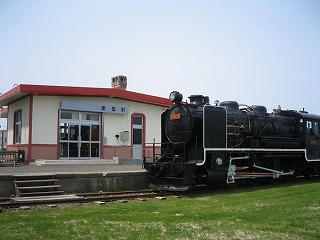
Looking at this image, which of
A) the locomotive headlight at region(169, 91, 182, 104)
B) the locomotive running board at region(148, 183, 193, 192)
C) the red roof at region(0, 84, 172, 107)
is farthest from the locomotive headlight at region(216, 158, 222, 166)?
the red roof at region(0, 84, 172, 107)

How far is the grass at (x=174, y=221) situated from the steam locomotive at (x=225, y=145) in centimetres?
251

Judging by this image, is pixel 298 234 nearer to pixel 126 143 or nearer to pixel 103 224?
pixel 103 224

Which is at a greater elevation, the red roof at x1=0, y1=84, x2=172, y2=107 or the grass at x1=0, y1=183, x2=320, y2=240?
the red roof at x1=0, y1=84, x2=172, y2=107

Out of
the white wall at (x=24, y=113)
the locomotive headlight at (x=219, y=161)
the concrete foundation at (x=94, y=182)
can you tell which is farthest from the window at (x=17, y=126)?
the locomotive headlight at (x=219, y=161)

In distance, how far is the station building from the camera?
2045 centimetres

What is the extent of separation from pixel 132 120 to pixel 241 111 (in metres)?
9.61

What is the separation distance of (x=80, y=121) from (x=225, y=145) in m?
11.0

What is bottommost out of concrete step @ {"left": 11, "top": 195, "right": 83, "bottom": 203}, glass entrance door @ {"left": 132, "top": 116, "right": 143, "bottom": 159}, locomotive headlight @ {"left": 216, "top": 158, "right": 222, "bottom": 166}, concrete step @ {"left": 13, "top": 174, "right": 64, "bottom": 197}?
concrete step @ {"left": 11, "top": 195, "right": 83, "bottom": 203}

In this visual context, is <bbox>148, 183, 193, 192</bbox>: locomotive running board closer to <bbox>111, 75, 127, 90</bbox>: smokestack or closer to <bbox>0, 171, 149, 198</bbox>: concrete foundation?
<bbox>0, 171, 149, 198</bbox>: concrete foundation

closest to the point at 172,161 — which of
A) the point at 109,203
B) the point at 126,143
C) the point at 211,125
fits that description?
the point at 211,125

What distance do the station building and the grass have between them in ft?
38.2

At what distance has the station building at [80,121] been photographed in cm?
2045

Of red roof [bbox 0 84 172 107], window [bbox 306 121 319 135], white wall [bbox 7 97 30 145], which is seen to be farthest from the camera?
white wall [bbox 7 97 30 145]

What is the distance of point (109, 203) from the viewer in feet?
33.8
